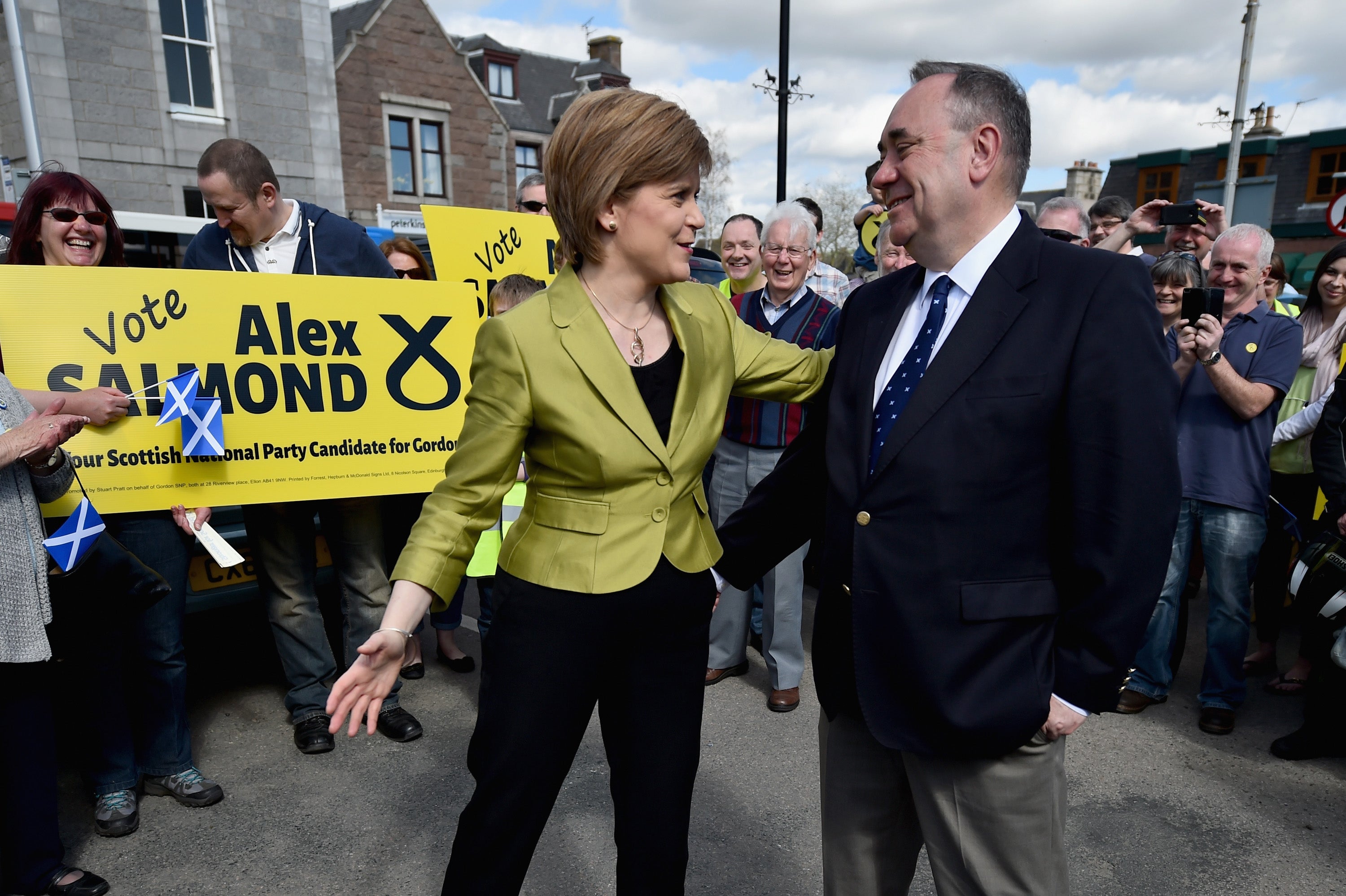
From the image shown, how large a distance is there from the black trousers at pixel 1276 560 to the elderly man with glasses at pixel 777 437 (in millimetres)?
2452

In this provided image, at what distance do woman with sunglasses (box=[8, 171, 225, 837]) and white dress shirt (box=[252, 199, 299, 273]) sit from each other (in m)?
0.55

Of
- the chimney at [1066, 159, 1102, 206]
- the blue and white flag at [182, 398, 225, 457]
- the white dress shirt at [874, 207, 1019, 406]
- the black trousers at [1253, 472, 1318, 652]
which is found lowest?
the black trousers at [1253, 472, 1318, 652]

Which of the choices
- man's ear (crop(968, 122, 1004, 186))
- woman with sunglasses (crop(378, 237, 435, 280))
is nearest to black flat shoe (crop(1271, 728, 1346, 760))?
man's ear (crop(968, 122, 1004, 186))

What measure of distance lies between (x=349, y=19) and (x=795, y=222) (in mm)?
30171

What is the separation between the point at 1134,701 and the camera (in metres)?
4.20

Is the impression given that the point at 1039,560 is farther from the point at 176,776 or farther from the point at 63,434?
the point at 176,776

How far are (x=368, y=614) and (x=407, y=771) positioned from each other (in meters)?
0.74

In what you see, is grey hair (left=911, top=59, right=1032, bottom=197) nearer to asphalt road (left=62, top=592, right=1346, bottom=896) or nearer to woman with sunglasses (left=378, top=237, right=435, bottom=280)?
asphalt road (left=62, top=592, right=1346, bottom=896)

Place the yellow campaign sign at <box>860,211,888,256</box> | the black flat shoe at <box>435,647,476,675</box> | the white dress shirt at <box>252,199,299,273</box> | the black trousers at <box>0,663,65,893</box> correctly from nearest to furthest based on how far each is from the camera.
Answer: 1. the black trousers at <box>0,663,65,893</box>
2. the white dress shirt at <box>252,199,299,273</box>
3. the black flat shoe at <box>435,647,476,675</box>
4. the yellow campaign sign at <box>860,211,888,256</box>

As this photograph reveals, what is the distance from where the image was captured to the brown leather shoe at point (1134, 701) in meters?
4.17

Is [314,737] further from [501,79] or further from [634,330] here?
[501,79]

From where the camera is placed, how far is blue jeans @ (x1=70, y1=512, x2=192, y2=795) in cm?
317

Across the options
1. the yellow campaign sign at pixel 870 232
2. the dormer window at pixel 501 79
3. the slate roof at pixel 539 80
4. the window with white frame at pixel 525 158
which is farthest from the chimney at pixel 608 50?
the yellow campaign sign at pixel 870 232

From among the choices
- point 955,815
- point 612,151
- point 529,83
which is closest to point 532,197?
point 612,151
